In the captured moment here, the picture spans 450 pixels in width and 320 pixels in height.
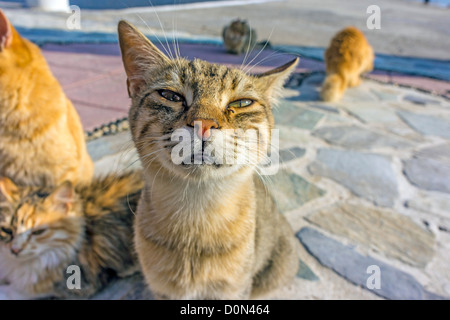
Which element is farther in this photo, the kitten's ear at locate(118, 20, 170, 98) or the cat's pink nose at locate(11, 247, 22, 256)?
the cat's pink nose at locate(11, 247, 22, 256)

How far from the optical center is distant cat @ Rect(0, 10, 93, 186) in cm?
238

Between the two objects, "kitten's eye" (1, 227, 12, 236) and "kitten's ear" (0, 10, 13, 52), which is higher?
"kitten's ear" (0, 10, 13, 52)

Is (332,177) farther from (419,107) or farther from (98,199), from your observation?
(419,107)

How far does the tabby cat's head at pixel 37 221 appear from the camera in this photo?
203cm

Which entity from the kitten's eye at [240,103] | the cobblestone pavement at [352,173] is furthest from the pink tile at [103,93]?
the kitten's eye at [240,103]

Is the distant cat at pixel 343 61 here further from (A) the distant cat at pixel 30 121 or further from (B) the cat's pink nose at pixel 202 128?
(B) the cat's pink nose at pixel 202 128

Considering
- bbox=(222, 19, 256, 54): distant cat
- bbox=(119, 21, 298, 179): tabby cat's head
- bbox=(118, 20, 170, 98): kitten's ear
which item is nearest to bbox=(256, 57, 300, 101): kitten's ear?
bbox=(119, 21, 298, 179): tabby cat's head

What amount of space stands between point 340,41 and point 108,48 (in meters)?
4.39

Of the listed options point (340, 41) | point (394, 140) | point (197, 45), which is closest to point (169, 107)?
point (394, 140)

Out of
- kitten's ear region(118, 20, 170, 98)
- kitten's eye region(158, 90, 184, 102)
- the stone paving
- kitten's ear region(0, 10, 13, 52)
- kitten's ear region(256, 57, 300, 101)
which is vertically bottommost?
the stone paving

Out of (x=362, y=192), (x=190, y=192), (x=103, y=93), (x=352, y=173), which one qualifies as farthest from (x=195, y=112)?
(x=103, y=93)

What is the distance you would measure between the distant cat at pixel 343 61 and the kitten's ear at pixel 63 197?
4.17 m

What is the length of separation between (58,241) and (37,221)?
0.58 ft

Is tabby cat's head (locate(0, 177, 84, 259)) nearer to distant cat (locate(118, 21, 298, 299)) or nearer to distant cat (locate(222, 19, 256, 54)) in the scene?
distant cat (locate(118, 21, 298, 299))
